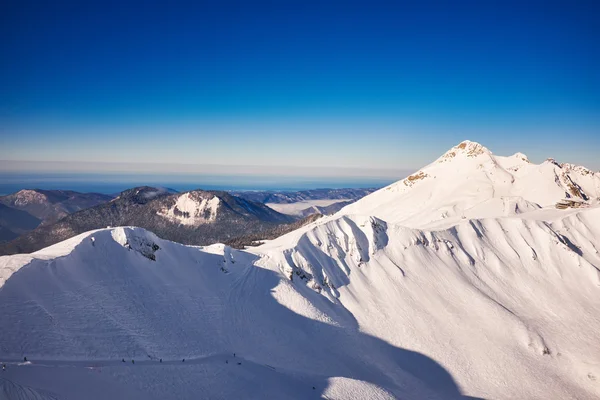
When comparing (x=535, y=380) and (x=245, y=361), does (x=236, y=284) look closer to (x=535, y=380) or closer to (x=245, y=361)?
(x=245, y=361)

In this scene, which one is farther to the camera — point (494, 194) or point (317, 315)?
point (494, 194)

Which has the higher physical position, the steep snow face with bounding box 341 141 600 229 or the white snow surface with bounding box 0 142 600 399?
the steep snow face with bounding box 341 141 600 229

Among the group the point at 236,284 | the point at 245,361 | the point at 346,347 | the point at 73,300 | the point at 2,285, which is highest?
the point at 2,285

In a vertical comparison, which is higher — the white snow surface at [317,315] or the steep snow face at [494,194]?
the steep snow face at [494,194]

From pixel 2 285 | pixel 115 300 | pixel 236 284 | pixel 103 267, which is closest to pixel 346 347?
pixel 236 284

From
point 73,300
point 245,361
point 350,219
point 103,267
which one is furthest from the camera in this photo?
point 350,219

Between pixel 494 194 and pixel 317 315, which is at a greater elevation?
pixel 494 194

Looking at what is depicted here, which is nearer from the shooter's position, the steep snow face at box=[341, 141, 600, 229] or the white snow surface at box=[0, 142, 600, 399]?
the white snow surface at box=[0, 142, 600, 399]

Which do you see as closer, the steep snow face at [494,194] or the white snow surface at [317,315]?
the white snow surface at [317,315]
